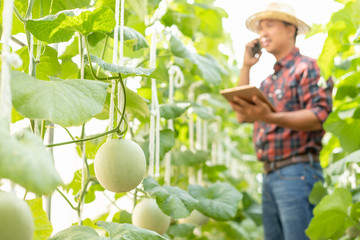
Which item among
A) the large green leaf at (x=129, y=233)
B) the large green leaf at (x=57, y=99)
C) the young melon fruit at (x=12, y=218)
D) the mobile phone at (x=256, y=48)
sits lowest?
the large green leaf at (x=129, y=233)

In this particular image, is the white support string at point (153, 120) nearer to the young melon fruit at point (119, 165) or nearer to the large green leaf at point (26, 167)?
the young melon fruit at point (119, 165)

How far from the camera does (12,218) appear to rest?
480 mm

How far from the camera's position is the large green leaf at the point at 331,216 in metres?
1.39

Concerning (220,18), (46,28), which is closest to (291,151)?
(220,18)

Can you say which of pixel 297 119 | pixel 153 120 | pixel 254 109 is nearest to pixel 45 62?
pixel 153 120

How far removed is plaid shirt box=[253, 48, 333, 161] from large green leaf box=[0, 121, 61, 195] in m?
1.38

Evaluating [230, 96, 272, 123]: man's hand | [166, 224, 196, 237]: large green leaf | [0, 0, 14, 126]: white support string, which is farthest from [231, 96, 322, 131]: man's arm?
[0, 0, 14, 126]: white support string

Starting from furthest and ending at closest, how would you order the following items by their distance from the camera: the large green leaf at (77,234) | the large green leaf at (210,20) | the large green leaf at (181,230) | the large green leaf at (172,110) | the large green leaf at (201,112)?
1. the large green leaf at (210,20)
2. the large green leaf at (201,112)
3. the large green leaf at (181,230)
4. the large green leaf at (172,110)
5. the large green leaf at (77,234)

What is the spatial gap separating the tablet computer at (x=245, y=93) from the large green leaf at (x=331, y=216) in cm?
40

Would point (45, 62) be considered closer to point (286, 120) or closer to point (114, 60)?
point (114, 60)

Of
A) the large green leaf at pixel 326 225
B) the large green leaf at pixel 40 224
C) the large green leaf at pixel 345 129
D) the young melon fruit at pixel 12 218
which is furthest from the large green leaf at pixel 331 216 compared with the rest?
the young melon fruit at pixel 12 218

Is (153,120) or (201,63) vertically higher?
(201,63)

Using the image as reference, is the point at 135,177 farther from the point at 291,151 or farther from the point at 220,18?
the point at 220,18

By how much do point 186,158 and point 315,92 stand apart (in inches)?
24.4
